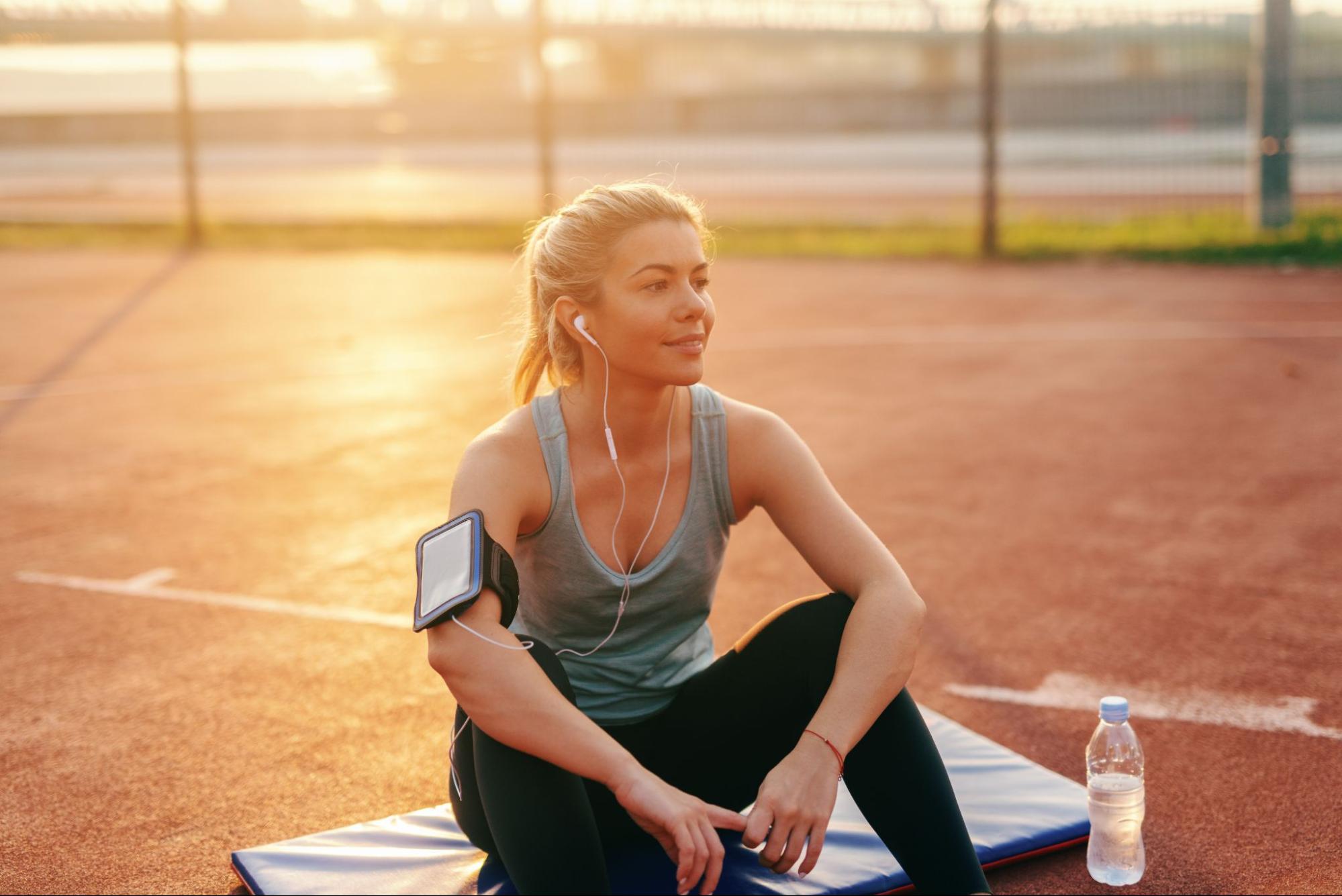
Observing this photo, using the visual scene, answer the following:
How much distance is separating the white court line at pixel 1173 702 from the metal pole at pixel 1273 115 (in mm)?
11849

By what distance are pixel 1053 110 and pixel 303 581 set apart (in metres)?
24.9

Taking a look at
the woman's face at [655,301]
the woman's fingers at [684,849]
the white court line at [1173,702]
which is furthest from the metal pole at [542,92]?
the woman's fingers at [684,849]

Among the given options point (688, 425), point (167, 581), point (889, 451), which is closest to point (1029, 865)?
point (688, 425)

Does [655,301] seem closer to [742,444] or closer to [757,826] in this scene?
[742,444]

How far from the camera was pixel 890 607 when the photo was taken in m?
2.77

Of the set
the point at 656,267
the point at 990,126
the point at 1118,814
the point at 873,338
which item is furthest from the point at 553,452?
the point at 990,126

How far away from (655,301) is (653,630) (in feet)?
2.29

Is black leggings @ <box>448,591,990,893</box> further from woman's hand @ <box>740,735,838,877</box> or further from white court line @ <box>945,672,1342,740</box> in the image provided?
white court line @ <box>945,672,1342,740</box>

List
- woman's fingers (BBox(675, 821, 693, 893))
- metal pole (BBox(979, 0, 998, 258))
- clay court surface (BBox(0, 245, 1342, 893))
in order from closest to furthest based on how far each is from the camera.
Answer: woman's fingers (BBox(675, 821, 693, 893)) < clay court surface (BBox(0, 245, 1342, 893)) < metal pole (BBox(979, 0, 998, 258))

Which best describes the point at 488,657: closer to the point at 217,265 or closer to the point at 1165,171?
the point at 217,265

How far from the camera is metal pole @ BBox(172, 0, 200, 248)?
18531 mm

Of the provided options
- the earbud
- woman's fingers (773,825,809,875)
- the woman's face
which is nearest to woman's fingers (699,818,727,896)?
woman's fingers (773,825,809,875)

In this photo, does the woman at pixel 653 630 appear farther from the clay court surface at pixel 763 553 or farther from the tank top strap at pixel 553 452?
the clay court surface at pixel 763 553

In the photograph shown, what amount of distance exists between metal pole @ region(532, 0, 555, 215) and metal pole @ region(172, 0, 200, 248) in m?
4.81
